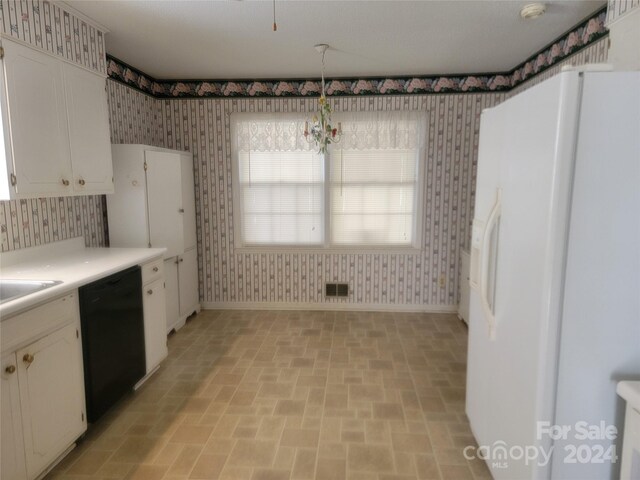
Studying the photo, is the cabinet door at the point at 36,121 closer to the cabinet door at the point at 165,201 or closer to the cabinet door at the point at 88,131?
the cabinet door at the point at 88,131

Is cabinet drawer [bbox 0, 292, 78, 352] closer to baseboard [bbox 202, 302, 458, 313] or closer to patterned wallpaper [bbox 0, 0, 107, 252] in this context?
patterned wallpaper [bbox 0, 0, 107, 252]

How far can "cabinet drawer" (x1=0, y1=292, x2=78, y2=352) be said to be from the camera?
5.47 ft

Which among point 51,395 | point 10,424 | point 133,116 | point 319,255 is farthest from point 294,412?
point 133,116

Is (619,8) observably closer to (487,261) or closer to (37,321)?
(487,261)

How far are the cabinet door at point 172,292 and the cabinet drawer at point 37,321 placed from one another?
1.60 m

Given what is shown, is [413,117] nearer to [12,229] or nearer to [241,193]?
[241,193]

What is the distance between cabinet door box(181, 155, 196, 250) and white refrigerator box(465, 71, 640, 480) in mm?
3173

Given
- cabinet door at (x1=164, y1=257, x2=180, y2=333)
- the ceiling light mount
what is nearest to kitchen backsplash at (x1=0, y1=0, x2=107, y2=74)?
cabinet door at (x1=164, y1=257, x2=180, y2=333)

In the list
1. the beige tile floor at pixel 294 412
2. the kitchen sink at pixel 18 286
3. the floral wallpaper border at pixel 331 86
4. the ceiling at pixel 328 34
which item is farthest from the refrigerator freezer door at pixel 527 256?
the floral wallpaper border at pixel 331 86

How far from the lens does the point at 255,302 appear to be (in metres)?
4.56

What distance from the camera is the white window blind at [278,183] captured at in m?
4.24

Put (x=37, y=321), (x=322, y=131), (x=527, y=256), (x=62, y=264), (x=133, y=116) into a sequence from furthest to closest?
(x=322, y=131), (x=133, y=116), (x=62, y=264), (x=37, y=321), (x=527, y=256)

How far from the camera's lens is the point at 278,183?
437 centimetres

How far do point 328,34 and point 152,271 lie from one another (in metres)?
2.16
